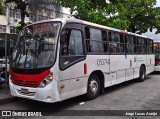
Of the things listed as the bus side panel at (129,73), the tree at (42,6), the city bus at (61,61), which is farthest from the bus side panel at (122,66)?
the tree at (42,6)

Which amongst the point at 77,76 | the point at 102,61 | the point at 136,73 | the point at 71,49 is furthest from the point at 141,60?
the point at 71,49

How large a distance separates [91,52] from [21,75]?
8.48 feet

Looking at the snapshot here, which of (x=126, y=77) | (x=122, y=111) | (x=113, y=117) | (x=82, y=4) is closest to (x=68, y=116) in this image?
(x=113, y=117)

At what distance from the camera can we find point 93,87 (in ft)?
26.8

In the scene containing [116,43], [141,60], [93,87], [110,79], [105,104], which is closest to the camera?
[105,104]

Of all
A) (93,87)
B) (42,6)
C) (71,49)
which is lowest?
(93,87)

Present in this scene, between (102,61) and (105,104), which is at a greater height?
(102,61)

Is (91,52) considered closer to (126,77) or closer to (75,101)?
(75,101)

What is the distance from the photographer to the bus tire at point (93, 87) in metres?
7.92

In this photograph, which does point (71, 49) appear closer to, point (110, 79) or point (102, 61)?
point (102, 61)

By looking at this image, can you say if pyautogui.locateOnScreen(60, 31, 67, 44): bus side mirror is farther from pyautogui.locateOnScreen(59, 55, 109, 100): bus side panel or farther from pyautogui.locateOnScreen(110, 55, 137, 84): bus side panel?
pyautogui.locateOnScreen(110, 55, 137, 84): bus side panel

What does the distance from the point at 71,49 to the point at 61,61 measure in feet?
2.24

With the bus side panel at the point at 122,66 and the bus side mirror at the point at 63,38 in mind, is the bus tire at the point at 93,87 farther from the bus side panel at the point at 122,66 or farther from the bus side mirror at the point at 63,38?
the bus side mirror at the point at 63,38

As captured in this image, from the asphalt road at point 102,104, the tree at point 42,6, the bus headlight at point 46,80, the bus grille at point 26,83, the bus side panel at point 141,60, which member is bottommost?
the asphalt road at point 102,104
